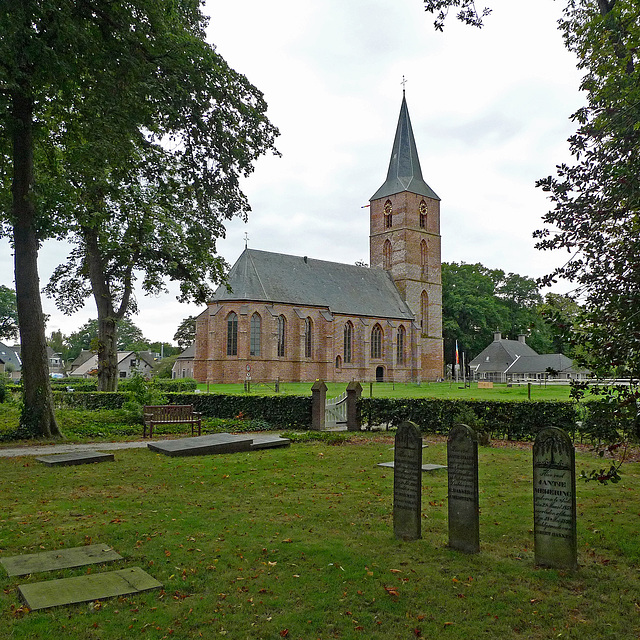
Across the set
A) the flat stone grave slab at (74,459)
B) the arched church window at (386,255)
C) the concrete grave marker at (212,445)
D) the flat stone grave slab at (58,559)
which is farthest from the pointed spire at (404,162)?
the flat stone grave slab at (58,559)

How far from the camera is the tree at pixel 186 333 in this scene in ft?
264

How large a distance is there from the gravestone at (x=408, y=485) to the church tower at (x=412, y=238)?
54961 mm

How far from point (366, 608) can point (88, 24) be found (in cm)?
1353

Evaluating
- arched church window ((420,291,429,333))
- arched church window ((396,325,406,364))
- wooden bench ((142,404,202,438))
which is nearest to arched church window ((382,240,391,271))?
arched church window ((420,291,429,333))

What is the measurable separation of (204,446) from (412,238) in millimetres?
52308

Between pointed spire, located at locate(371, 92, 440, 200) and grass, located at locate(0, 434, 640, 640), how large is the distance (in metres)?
55.5

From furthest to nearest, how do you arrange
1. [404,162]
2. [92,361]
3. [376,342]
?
1. [92,361]
2. [404,162]
3. [376,342]

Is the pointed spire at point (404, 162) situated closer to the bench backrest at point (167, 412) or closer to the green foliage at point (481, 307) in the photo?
the green foliage at point (481, 307)

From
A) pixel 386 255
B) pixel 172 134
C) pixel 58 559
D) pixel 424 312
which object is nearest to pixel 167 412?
pixel 172 134

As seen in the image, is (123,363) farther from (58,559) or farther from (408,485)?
(408,485)

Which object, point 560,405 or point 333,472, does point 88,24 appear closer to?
point 333,472

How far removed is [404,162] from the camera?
62375 mm

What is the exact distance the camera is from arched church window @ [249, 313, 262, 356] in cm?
4928

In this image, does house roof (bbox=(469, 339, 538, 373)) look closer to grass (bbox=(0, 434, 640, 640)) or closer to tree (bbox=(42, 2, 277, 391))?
tree (bbox=(42, 2, 277, 391))
